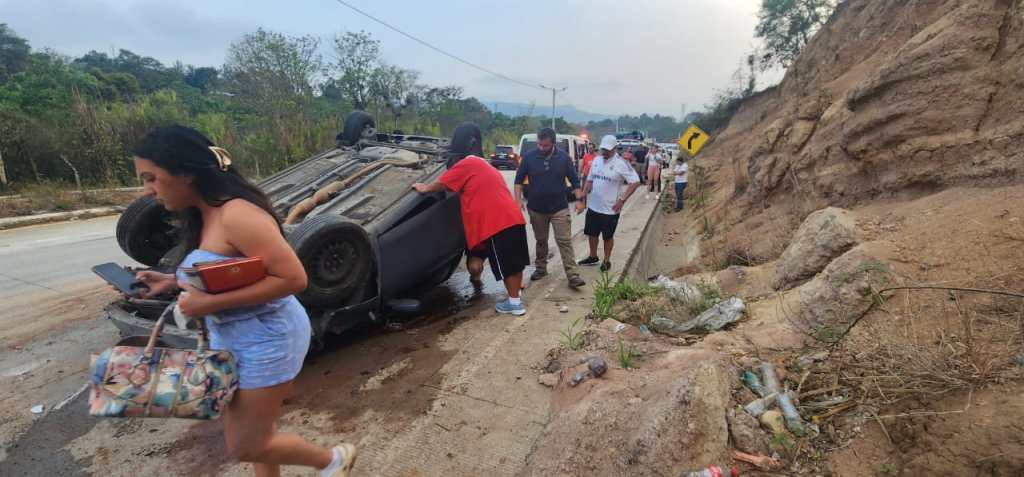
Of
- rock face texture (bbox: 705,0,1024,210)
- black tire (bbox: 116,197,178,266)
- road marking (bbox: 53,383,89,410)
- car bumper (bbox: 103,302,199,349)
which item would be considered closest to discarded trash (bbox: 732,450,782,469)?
car bumper (bbox: 103,302,199,349)

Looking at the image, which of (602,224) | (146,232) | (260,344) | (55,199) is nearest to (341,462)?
(260,344)

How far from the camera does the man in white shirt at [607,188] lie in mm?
Result: 5660

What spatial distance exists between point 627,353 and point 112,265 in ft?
9.34

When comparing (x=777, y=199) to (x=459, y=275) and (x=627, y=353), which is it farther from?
(x=627, y=353)

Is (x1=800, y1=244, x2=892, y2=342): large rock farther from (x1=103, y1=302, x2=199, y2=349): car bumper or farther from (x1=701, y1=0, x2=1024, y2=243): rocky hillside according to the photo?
(x1=103, y1=302, x2=199, y2=349): car bumper

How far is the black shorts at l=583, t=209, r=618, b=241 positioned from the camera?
19.1 feet

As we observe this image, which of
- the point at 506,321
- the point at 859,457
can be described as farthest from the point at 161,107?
the point at 859,457

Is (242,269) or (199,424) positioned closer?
(242,269)

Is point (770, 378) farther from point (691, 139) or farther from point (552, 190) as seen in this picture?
point (691, 139)

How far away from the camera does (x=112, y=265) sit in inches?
97.3

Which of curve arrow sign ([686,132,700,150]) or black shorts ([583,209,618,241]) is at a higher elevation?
curve arrow sign ([686,132,700,150])

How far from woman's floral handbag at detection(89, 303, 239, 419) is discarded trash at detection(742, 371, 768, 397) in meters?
2.34

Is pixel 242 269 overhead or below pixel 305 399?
overhead

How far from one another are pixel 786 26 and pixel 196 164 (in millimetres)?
30113
